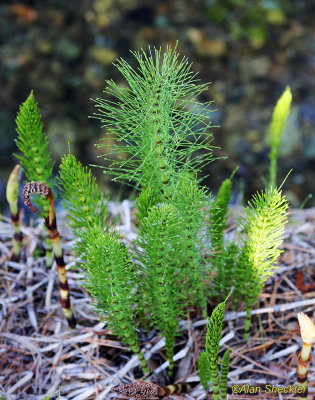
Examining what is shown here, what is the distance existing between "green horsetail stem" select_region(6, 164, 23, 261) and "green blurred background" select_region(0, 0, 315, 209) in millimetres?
1810

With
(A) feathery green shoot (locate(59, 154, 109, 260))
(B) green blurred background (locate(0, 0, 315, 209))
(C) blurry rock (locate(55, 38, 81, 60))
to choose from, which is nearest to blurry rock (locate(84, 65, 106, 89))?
(B) green blurred background (locate(0, 0, 315, 209))

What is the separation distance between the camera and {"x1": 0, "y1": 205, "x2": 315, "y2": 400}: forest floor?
1.35 meters

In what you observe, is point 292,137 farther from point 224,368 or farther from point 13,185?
point 224,368

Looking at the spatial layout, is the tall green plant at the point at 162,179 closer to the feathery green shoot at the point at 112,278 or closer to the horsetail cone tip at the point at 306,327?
the feathery green shoot at the point at 112,278

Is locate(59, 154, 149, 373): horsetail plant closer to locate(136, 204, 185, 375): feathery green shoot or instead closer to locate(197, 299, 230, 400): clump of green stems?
locate(136, 204, 185, 375): feathery green shoot

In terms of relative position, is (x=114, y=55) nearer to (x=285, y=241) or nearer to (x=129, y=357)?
(x=285, y=241)

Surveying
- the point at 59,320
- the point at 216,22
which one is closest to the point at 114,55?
the point at 216,22

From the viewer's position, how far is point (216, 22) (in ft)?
12.8

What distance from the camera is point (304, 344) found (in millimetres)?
1110

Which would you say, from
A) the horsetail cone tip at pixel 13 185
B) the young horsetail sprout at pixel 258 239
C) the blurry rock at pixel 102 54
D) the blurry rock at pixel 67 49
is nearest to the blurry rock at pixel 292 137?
the blurry rock at pixel 102 54

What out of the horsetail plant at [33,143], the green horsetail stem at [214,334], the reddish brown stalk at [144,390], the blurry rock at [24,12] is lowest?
the reddish brown stalk at [144,390]

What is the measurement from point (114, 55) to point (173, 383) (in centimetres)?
283

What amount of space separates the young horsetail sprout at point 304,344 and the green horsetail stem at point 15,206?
2.97 ft

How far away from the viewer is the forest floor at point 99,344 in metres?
1.35
